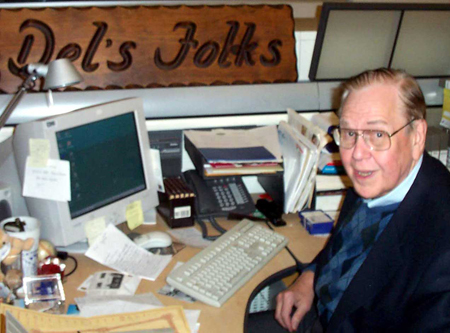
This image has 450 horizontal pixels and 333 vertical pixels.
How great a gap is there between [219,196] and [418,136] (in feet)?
2.71

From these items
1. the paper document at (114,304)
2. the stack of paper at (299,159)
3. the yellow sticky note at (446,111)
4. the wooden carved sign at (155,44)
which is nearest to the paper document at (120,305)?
the paper document at (114,304)

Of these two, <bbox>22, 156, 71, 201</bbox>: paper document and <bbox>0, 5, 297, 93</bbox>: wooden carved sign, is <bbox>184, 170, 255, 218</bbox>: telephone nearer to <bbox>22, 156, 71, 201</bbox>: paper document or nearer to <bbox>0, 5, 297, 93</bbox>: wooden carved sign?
<bbox>0, 5, 297, 93</bbox>: wooden carved sign

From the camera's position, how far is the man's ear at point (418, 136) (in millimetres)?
1325

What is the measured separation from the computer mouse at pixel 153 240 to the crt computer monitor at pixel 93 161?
0.10 m

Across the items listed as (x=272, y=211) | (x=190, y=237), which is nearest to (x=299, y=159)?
(x=272, y=211)

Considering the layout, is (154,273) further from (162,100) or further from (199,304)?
(162,100)

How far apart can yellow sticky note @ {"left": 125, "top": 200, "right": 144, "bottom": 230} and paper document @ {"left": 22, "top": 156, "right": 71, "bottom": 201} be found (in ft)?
0.89

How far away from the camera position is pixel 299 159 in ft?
6.09

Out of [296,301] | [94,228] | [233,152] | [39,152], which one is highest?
[39,152]

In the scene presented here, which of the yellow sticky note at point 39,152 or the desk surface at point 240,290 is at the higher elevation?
the yellow sticky note at point 39,152

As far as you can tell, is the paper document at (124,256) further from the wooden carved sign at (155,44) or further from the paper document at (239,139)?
the wooden carved sign at (155,44)

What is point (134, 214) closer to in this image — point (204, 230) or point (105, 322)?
point (204, 230)

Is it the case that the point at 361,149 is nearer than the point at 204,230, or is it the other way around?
the point at 361,149

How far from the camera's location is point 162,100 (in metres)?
1.98
